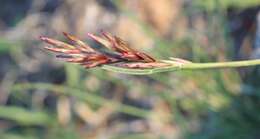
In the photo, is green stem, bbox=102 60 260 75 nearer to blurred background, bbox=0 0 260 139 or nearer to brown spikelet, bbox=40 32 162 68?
brown spikelet, bbox=40 32 162 68

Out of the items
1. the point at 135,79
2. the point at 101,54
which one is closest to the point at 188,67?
the point at 101,54

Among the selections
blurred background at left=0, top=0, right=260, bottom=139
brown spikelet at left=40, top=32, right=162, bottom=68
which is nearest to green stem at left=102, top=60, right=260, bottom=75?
brown spikelet at left=40, top=32, right=162, bottom=68

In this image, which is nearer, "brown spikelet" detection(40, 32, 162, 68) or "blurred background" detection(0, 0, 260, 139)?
"brown spikelet" detection(40, 32, 162, 68)

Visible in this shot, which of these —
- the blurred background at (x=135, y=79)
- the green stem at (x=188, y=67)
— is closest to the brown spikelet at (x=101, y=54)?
the green stem at (x=188, y=67)

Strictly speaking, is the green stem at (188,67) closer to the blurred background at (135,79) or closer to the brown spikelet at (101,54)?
the brown spikelet at (101,54)

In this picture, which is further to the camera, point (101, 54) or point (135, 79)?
point (135, 79)

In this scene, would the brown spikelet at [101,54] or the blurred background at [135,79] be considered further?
the blurred background at [135,79]

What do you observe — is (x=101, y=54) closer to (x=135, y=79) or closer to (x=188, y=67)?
(x=188, y=67)

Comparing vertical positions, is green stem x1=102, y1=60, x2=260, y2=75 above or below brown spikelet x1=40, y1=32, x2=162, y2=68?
below

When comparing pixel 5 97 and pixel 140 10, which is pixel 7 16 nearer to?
pixel 5 97
